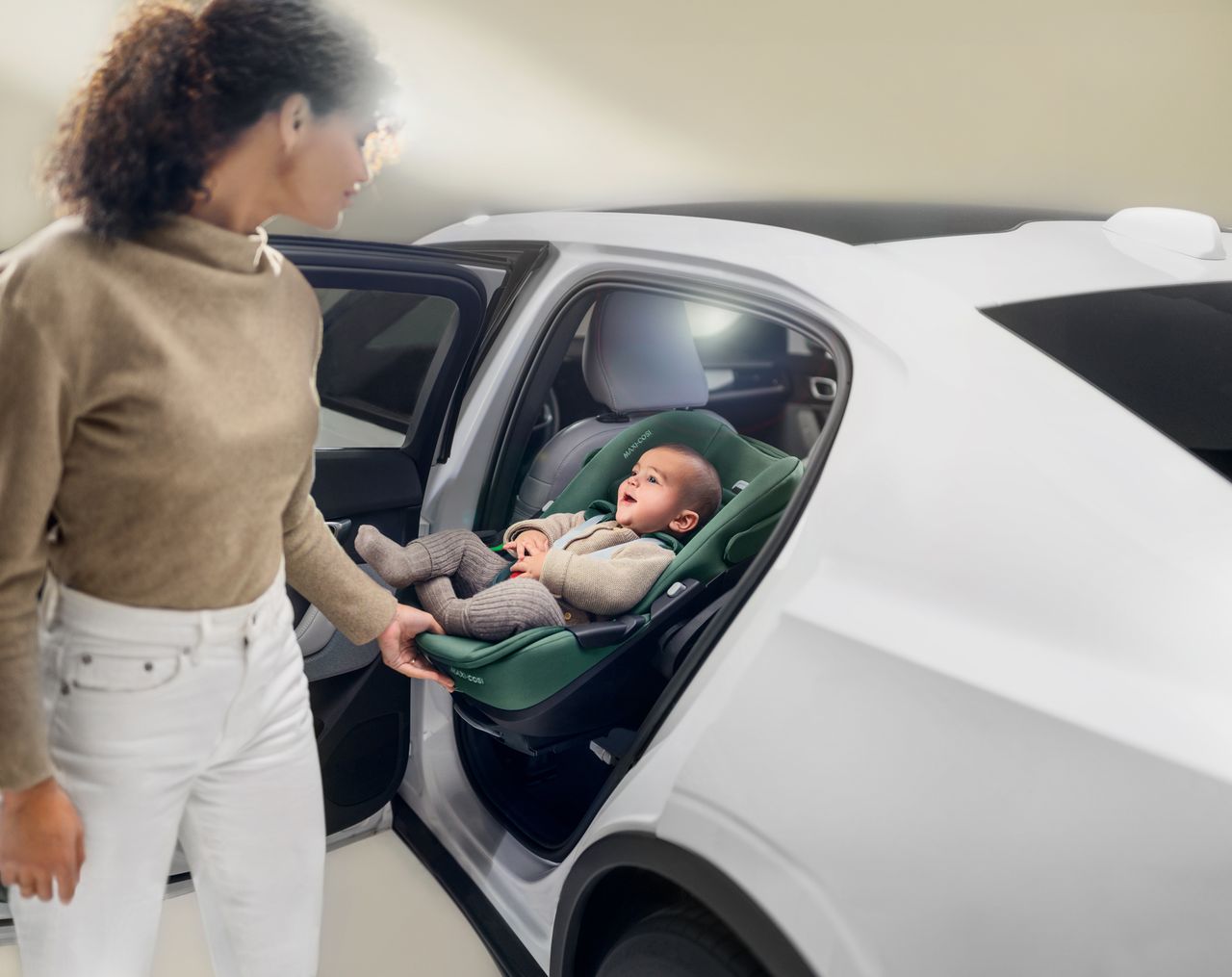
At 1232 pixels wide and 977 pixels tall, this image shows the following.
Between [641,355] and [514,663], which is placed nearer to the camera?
[514,663]

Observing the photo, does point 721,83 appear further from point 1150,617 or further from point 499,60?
point 1150,617

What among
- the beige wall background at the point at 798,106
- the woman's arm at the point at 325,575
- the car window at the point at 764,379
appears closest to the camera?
the woman's arm at the point at 325,575

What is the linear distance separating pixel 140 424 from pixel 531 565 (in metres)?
0.98

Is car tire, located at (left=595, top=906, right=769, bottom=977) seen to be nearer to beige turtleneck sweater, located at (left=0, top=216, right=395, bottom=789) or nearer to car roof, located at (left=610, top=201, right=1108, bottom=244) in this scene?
beige turtleneck sweater, located at (left=0, top=216, right=395, bottom=789)

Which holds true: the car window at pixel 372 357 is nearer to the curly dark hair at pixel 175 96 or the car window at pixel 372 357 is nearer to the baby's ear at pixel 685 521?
the baby's ear at pixel 685 521

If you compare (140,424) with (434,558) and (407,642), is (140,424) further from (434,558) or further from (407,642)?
(434,558)

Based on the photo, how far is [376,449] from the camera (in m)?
1.80

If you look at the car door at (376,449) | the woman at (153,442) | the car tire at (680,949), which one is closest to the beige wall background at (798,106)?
the car door at (376,449)

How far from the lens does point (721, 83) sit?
270cm

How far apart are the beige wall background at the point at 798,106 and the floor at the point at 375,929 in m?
1.30

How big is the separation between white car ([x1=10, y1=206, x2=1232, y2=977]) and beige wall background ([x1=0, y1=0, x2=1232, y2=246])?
54 centimetres

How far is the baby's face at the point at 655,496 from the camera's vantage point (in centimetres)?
189

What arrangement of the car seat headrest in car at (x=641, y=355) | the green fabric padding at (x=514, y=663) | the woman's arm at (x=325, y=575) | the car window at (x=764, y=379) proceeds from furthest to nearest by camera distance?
the car window at (x=764, y=379) → the car seat headrest in car at (x=641, y=355) → the green fabric padding at (x=514, y=663) → the woman's arm at (x=325, y=575)

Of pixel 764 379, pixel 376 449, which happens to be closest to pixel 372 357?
pixel 376 449
